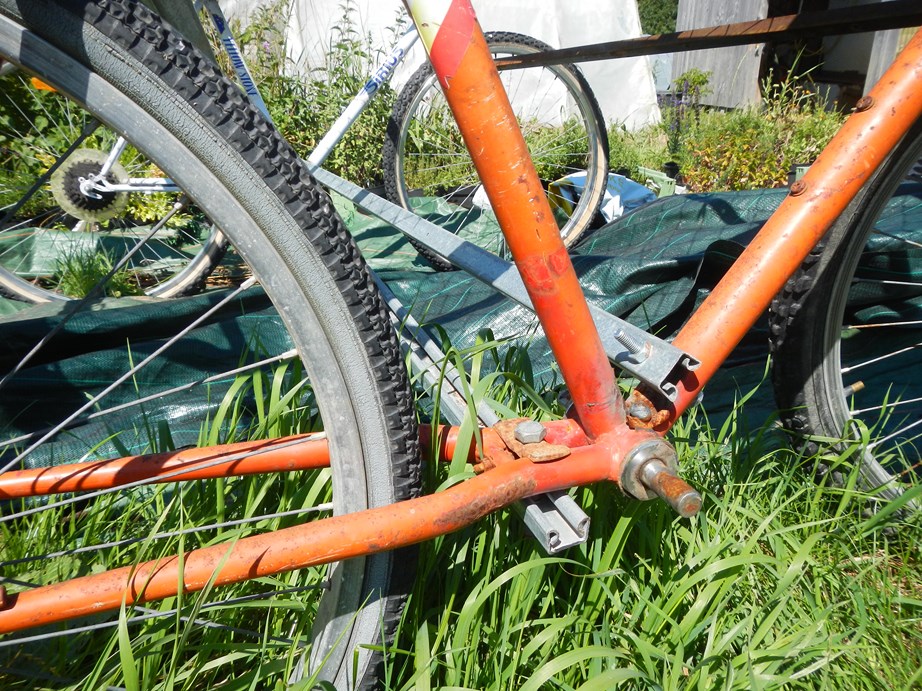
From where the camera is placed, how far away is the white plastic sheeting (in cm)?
553

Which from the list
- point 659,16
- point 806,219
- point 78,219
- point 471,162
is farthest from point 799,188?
point 659,16

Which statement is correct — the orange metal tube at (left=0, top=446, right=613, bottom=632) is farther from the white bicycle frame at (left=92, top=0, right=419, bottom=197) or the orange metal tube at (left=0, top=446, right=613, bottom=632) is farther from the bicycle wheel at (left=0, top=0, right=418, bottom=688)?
the white bicycle frame at (left=92, top=0, right=419, bottom=197)

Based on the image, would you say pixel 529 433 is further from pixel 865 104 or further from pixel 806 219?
pixel 865 104

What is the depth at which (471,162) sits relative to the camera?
368cm

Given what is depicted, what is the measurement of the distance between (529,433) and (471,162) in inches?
114

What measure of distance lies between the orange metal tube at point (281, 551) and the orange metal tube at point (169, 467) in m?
0.16

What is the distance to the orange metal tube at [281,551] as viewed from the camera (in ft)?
2.69

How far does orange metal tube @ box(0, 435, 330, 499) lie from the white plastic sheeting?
4734mm

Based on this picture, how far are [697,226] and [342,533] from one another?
214cm

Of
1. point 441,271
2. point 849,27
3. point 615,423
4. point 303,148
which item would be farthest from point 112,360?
point 303,148

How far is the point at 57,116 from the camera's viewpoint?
328cm

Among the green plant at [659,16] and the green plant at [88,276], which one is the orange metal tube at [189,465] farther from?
the green plant at [659,16]

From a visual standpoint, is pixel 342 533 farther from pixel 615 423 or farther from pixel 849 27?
pixel 849 27

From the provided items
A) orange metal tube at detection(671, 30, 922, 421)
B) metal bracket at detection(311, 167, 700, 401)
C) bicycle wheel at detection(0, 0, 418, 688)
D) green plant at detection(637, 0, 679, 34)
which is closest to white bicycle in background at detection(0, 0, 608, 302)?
metal bracket at detection(311, 167, 700, 401)
